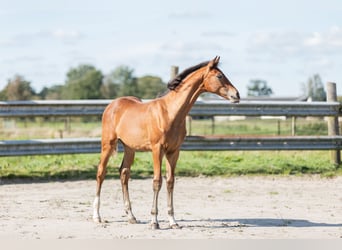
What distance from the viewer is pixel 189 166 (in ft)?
48.1

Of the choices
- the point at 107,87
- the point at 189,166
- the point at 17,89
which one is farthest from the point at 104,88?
the point at 189,166

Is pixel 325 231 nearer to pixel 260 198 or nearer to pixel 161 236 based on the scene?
pixel 161 236

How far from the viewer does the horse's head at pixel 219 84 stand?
863 centimetres

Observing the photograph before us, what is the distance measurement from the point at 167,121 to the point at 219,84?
0.84 m

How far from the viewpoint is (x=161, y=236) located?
25.4 feet

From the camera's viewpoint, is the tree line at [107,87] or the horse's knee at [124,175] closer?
the horse's knee at [124,175]

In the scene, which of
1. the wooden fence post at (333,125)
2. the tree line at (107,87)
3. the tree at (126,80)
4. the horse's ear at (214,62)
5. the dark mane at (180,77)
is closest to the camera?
the horse's ear at (214,62)

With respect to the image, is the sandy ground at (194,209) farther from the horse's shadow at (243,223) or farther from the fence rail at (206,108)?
the fence rail at (206,108)

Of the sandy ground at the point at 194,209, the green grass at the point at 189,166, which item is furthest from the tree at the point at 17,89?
the sandy ground at the point at 194,209

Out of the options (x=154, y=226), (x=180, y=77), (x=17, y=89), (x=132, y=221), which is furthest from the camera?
(x=17, y=89)

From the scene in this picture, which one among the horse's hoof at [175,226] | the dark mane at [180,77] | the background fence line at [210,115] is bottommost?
the horse's hoof at [175,226]

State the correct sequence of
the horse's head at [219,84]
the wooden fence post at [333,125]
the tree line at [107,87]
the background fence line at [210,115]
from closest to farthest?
the horse's head at [219,84], the background fence line at [210,115], the wooden fence post at [333,125], the tree line at [107,87]

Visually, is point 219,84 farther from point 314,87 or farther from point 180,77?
point 314,87

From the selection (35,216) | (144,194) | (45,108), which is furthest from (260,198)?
(45,108)
